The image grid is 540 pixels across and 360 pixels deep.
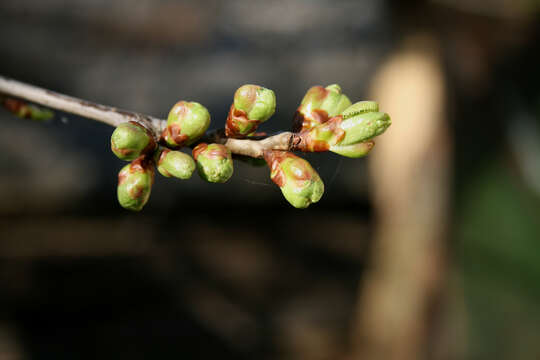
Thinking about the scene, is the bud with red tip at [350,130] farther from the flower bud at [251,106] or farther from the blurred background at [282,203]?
the blurred background at [282,203]

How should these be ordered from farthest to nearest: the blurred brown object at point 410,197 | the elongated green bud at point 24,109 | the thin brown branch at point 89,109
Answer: the blurred brown object at point 410,197 → the elongated green bud at point 24,109 → the thin brown branch at point 89,109

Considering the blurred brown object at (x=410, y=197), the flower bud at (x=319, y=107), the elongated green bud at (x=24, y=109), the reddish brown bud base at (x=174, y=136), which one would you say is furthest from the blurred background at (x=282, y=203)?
the reddish brown bud base at (x=174, y=136)

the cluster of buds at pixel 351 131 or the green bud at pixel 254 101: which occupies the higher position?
the green bud at pixel 254 101

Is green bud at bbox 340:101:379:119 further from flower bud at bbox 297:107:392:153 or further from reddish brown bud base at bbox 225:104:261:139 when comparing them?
reddish brown bud base at bbox 225:104:261:139

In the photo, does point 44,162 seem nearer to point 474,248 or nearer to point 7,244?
point 7,244

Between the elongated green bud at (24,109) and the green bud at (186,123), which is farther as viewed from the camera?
the elongated green bud at (24,109)

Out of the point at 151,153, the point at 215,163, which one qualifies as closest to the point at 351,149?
the point at 215,163
